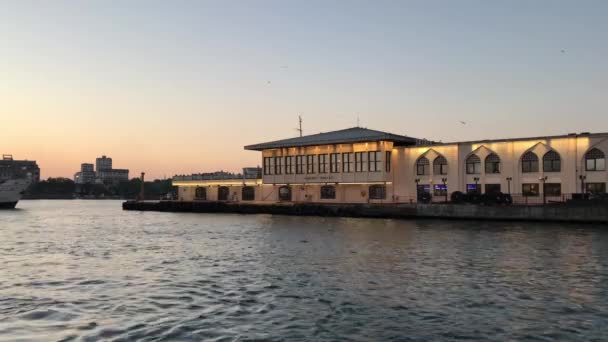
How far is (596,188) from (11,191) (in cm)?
11702

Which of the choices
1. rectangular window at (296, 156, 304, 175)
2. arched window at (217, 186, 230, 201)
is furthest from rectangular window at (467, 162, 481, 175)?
arched window at (217, 186, 230, 201)

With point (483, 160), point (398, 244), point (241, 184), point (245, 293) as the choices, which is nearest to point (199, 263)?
point (245, 293)

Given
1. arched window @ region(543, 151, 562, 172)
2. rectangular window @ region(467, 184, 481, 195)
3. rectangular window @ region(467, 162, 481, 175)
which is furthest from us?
rectangular window @ region(467, 162, 481, 175)

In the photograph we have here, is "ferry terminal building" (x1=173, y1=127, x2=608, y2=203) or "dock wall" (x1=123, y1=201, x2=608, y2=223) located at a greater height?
"ferry terminal building" (x1=173, y1=127, x2=608, y2=203)

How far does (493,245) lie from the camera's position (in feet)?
115

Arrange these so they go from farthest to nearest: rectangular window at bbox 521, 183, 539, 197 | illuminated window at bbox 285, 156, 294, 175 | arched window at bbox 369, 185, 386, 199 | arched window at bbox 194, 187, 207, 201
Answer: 1. arched window at bbox 194, 187, 207, 201
2. illuminated window at bbox 285, 156, 294, 175
3. arched window at bbox 369, 185, 386, 199
4. rectangular window at bbox 521, 183, 539, 197

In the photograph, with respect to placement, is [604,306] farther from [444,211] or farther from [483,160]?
[483,160]

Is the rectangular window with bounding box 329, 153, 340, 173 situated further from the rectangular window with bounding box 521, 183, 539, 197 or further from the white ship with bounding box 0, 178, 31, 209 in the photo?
the white ship with bounding box 0, 178, 31, 209

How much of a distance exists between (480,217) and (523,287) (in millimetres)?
41348

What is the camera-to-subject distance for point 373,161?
77.5 meters

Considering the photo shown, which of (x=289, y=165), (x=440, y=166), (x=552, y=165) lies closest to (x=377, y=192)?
(x=440, y=166)

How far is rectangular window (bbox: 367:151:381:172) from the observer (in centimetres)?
7694

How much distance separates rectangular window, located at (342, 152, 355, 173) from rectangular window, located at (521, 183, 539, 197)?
23533 millimetres

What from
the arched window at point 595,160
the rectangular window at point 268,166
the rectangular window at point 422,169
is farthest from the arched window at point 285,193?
the arched window at point 595,160
